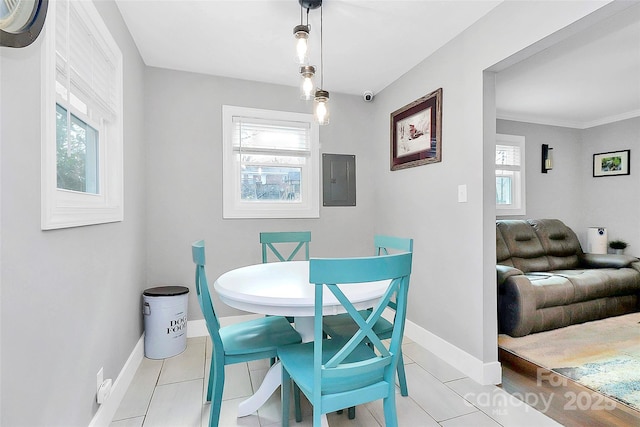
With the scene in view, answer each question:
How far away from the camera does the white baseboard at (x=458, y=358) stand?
212cm

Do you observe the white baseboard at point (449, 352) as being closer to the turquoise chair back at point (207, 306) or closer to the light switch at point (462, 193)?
the light switch at point (462, 193)

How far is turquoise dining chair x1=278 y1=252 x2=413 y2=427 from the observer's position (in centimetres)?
114

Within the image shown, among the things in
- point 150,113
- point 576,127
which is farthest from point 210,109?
point 576,127

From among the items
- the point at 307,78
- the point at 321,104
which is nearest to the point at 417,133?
the point at 321,104

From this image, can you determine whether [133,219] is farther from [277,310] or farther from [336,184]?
[336,184]

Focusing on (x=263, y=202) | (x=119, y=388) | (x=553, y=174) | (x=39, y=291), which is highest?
(x=553, y=174)

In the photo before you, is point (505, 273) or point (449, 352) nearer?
point (449, 352)

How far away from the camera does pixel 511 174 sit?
14.2 feet

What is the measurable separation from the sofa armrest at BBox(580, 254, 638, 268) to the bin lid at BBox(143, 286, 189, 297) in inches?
182

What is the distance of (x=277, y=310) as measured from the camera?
1396 mm

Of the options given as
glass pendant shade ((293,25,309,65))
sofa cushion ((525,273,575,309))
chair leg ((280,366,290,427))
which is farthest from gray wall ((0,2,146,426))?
sofa cushion ((525,273,575,309))

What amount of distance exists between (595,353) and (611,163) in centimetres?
329

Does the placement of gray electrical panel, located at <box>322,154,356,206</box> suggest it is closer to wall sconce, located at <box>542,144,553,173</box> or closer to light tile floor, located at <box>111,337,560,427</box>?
light tile floor, located at <box>111,337,560,427</box>

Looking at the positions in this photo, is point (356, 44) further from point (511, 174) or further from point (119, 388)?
point (511, 174)
